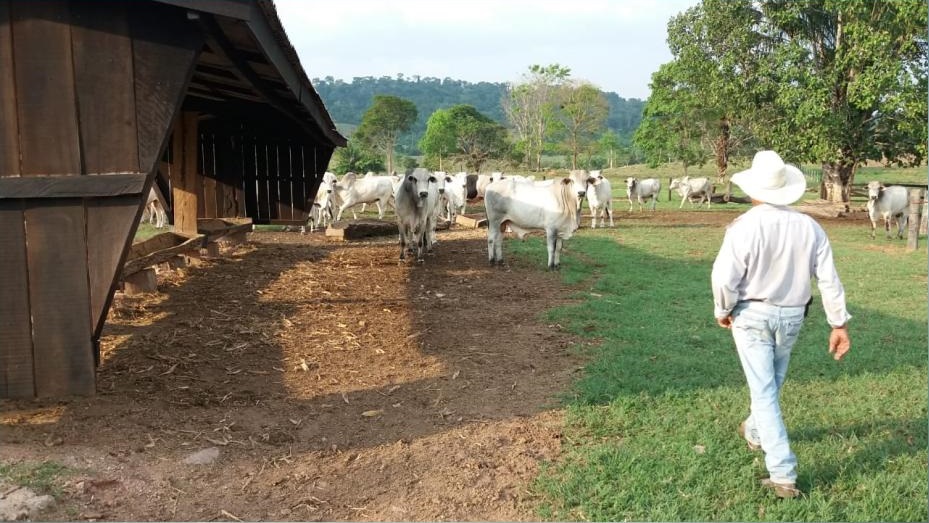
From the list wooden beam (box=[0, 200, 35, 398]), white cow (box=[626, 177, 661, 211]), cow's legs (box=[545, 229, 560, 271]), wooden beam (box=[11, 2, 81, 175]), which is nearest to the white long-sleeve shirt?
wooden beam (box=[11, 2, 81, 175])

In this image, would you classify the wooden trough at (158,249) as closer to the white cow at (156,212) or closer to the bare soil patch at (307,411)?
the bare soil patch at (307,411)

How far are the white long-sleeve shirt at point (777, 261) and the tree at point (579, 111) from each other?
186 feet

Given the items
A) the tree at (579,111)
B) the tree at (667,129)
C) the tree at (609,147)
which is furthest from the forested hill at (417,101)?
the tree at (667,129)

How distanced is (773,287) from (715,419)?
1618 millimetres

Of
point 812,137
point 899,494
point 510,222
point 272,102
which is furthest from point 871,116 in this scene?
point 899,494

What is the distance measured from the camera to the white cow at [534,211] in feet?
42.9

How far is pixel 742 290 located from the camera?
13.8 feet

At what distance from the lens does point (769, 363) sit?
4.14 metres

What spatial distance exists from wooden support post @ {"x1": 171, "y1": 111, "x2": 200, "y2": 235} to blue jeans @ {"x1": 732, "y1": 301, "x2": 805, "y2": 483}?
995 centimetres

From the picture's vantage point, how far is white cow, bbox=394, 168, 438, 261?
44.5ft

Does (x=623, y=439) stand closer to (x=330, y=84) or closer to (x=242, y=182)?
(x=242, y=182)

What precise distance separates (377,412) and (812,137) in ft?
67.8

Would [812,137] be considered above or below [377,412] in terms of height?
above

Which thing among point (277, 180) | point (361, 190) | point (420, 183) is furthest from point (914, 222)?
point (361, 190)
